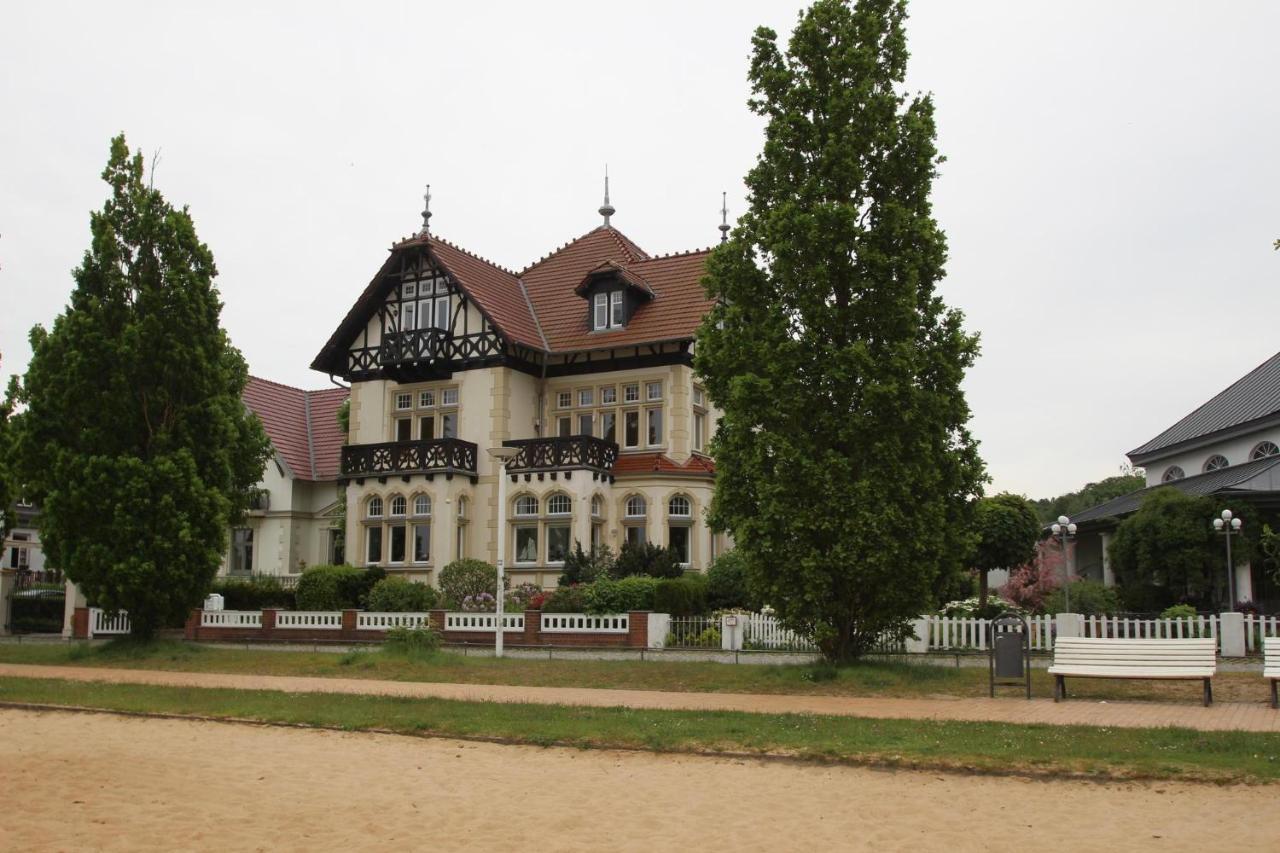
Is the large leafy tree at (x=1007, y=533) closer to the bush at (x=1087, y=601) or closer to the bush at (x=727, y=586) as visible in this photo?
the bush at (x=1087, y=601)

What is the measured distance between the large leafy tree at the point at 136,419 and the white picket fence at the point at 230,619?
2.25 metres

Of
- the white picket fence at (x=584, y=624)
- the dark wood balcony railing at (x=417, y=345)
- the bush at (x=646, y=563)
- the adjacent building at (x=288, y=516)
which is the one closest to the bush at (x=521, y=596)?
the bush at (x=646, y=563)

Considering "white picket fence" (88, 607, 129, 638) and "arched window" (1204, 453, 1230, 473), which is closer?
"white picket fence" (88, 607, 129, 638)

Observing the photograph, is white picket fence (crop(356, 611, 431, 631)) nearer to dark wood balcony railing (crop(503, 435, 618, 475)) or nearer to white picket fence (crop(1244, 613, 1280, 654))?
dark wood balcony railing (crop(503, 435, 618, 475))

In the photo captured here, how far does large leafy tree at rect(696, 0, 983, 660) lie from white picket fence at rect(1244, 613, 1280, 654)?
5.71m

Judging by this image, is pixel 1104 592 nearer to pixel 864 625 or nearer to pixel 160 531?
pixel 864 625

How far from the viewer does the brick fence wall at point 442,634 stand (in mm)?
24172

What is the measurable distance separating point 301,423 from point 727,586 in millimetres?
24583

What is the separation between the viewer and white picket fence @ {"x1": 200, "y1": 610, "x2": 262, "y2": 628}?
28406mm

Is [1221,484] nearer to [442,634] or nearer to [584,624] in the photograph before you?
[584,624]

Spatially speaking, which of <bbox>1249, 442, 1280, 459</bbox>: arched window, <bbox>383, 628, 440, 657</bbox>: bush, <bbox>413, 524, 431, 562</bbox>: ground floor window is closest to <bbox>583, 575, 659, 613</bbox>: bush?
<bbox>383, 628, 440, 657</bbox>: bush

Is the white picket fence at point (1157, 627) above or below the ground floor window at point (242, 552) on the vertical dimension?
below

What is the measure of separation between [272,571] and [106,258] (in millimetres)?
18488

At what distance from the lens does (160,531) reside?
2478 centimetres
